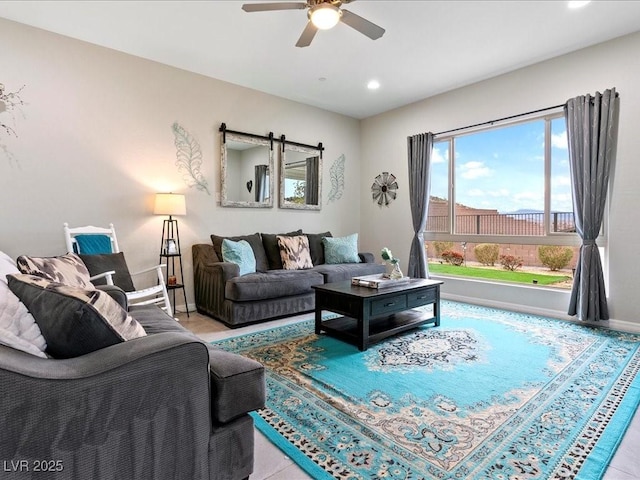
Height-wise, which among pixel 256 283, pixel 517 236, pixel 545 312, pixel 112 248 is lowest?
pixel 545 312

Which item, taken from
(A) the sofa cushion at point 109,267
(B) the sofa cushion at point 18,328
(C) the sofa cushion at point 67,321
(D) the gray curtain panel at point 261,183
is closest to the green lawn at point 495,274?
(D) the gray curtain panel at point 261,183

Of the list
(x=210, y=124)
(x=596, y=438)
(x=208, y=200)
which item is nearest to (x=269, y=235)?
(x=208, y=200)

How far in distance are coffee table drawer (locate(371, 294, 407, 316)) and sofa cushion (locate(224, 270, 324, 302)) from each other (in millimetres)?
1258

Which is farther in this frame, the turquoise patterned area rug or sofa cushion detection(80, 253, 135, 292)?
sofa cushion detection(80, 253, 135, 292)

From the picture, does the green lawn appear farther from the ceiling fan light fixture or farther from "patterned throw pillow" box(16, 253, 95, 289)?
"patterned throw pillow" box(16, 253, 95, 289)

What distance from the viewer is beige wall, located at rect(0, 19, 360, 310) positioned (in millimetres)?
3219

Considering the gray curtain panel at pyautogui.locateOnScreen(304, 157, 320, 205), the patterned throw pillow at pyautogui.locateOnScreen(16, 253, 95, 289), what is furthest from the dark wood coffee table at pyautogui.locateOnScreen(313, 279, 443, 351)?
the gray curtain panel at pyautogui.locateOnScreen(304, 157, 320, 205)

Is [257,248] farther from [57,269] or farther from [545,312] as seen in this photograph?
[545,312]

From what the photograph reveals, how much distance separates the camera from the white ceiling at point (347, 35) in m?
2.96

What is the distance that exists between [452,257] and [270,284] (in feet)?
9.62

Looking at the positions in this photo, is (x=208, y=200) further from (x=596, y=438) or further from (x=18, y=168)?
(x=596, y=438)

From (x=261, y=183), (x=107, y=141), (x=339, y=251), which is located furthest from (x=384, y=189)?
(x=107, y=141)

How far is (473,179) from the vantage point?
16.1 feet

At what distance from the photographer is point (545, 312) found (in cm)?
400
